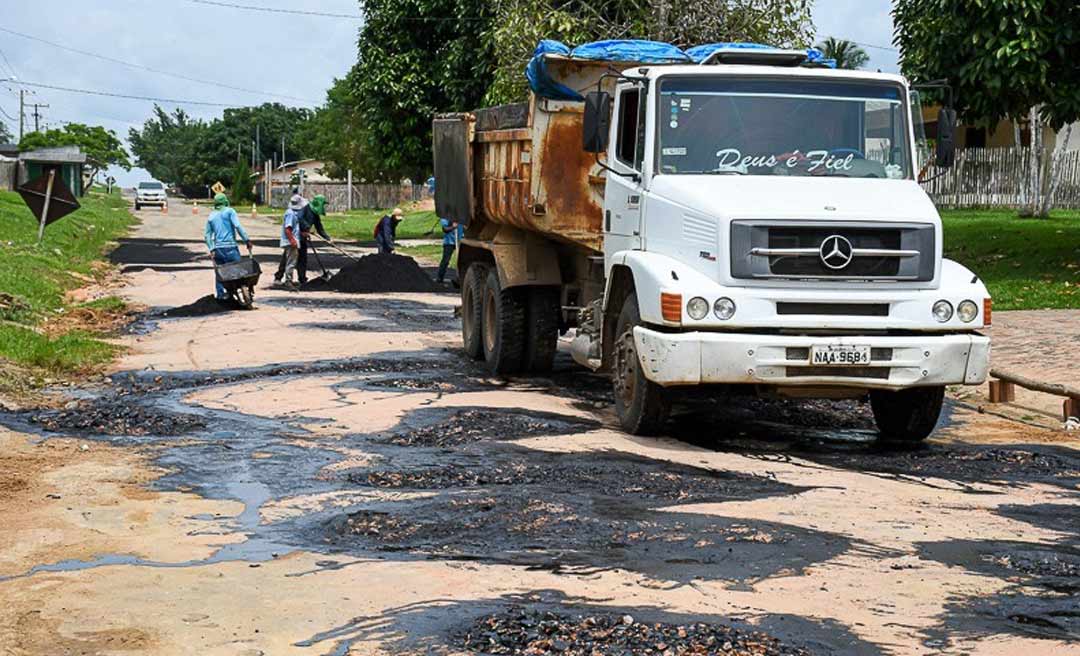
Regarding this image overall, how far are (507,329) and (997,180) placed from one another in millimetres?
30600

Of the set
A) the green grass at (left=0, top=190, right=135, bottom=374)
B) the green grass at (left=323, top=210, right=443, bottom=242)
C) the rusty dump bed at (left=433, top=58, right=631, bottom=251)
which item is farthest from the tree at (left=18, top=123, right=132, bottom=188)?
the rusty dump bed at (left=433, top=58, right=631, bottom=251)

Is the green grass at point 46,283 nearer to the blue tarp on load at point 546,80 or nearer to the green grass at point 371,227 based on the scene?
the blue tarp on load at point 546,80

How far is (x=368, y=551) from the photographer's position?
774cm

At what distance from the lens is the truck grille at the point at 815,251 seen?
10891 mm

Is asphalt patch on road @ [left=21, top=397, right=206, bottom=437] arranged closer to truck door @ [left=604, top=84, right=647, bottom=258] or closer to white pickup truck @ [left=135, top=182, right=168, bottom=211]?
truck door @ [left=604, top=84, right=647, bottom=258]

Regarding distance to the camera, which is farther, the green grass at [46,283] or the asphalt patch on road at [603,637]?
the green grass at [46,283]

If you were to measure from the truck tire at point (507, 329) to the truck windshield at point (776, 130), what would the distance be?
12.5 ft

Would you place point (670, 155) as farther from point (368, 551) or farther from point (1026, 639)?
point (1026, 639)

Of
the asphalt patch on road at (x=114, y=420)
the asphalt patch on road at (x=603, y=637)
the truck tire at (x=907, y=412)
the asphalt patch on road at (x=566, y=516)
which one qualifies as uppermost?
the truck tire at (x=907, y=412)

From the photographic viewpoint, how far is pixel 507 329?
50.2 ft

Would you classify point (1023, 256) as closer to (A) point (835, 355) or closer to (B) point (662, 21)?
(B) point (662, 21)

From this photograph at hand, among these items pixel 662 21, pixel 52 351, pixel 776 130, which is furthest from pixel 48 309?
pixel 776 130

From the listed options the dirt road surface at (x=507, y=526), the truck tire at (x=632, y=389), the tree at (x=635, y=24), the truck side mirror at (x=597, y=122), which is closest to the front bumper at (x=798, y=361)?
the truck tire at (x=632, y=389)

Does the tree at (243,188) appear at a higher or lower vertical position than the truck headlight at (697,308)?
higher
